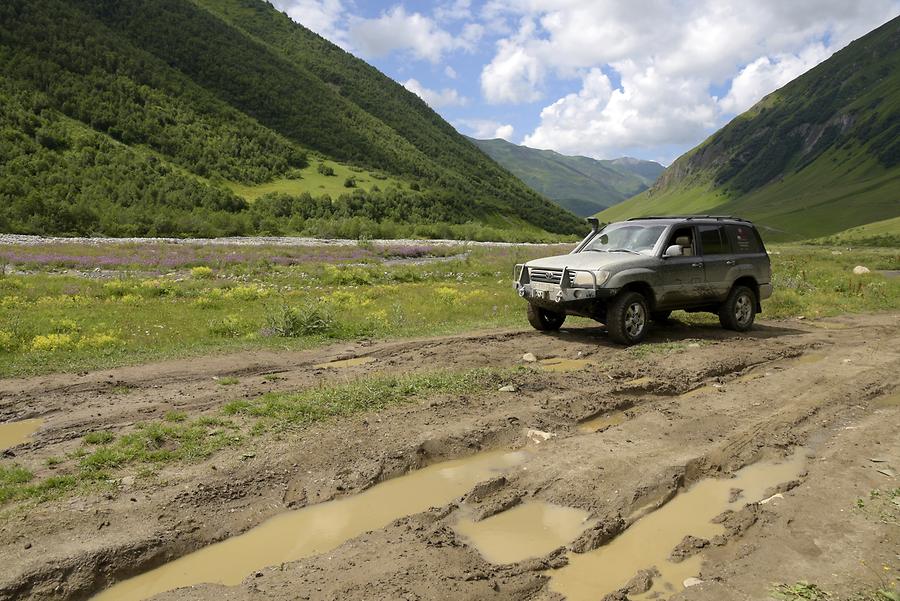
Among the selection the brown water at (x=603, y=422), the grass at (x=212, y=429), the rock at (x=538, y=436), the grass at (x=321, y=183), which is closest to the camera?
the grass at (x=212, y=429)

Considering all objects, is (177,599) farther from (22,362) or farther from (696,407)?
(22,362)

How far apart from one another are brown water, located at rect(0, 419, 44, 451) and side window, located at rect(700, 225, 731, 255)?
39.8 ft

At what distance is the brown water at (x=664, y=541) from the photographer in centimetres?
392

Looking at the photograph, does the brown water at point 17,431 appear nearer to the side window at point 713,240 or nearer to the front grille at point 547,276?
the front grille at point 547,276

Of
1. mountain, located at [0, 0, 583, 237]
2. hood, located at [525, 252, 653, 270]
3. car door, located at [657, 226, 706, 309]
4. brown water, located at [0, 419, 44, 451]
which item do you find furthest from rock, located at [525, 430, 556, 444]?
mountain, located at [0, 0, 583, 237]

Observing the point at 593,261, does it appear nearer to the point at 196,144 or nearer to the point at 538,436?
the point at 538,436

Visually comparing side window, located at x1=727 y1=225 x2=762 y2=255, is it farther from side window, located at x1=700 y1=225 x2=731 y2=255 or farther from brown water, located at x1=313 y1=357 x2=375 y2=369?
brown water, located at x1=313 y1=357 x2=375 y2=369

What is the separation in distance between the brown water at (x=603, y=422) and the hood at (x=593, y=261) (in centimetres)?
416

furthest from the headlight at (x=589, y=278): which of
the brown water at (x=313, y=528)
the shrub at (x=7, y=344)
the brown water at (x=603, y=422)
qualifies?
the shrub at (x=7, y=344)

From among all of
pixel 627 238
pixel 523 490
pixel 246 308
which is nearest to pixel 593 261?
pixel 627 238

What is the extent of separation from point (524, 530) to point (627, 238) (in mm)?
8991

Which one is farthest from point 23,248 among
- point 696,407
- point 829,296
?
point 829,296

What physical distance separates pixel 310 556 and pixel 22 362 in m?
8.97

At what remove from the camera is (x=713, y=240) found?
41.9 ft
